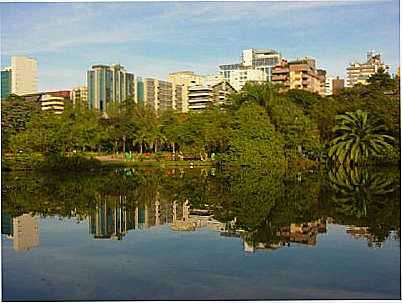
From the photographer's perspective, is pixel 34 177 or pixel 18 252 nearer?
pixel 18 252

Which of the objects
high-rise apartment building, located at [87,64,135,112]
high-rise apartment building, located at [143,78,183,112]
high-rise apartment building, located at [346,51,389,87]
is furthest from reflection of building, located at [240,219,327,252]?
high-rise apartment building, located at [87,64,135,112]

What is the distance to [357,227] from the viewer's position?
19.4ft

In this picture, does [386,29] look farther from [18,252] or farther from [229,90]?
[18,252]

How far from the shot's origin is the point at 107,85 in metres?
7.12

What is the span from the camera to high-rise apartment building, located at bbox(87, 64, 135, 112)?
6.57 m

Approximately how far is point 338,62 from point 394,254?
227 cm

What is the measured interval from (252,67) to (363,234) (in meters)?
2.56

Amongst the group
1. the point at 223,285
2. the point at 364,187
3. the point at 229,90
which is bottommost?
the point at 223,285

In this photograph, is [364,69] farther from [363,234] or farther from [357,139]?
[363,234]

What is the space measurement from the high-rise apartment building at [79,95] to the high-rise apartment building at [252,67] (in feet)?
5.56

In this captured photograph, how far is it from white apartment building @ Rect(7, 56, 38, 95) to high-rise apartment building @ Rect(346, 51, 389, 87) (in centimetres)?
337

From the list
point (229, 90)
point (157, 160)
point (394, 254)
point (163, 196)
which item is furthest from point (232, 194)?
point (394, 254)

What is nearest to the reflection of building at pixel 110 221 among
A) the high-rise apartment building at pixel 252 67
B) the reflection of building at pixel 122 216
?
the reflection of building at pixel 122 216

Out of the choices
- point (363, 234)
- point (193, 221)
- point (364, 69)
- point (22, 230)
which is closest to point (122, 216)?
point (193, 221)
